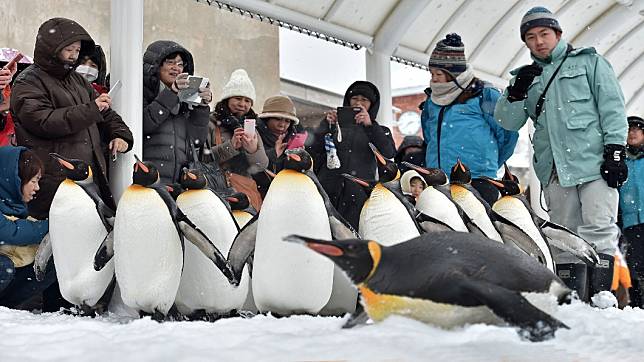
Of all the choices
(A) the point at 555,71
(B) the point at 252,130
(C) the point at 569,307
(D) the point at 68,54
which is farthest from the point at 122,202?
(A) the point at 555,71

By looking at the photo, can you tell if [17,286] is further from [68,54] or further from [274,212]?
[274,212]

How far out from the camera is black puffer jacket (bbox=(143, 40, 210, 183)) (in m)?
3.39

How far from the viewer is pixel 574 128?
349 centimetres

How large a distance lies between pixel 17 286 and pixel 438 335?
2.46 meters

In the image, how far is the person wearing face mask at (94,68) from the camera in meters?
3.66

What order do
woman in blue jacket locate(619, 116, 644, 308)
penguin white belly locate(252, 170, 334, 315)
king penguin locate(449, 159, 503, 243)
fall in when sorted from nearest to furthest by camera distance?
1. penguin white belly locate(252, 170, 334, 315)
2. king penguin locate(449, 159, 503, 243)
3. woman in blue jacket locate(619, 116, 644, 308)

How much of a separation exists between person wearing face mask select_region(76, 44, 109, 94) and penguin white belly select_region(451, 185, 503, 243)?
1.76 m

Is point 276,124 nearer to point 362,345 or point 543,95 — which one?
point 543,95

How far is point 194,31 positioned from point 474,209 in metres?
7.05

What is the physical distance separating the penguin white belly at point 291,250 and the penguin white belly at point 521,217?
3.26 ft

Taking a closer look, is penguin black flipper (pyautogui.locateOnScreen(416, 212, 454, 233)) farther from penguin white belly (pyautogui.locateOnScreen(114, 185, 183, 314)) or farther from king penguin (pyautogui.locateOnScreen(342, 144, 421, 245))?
penguin white belly (pyautogui.locateOnScreen(114, 185, 183, 314))

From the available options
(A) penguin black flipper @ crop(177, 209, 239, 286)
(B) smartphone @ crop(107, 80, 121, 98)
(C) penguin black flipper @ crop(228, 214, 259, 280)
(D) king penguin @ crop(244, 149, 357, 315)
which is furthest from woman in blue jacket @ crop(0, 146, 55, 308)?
(D) king penguin @ crop(244, 149, 357, 315)

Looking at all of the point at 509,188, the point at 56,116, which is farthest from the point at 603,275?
the point at 56,116

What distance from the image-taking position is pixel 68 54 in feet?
10.2
